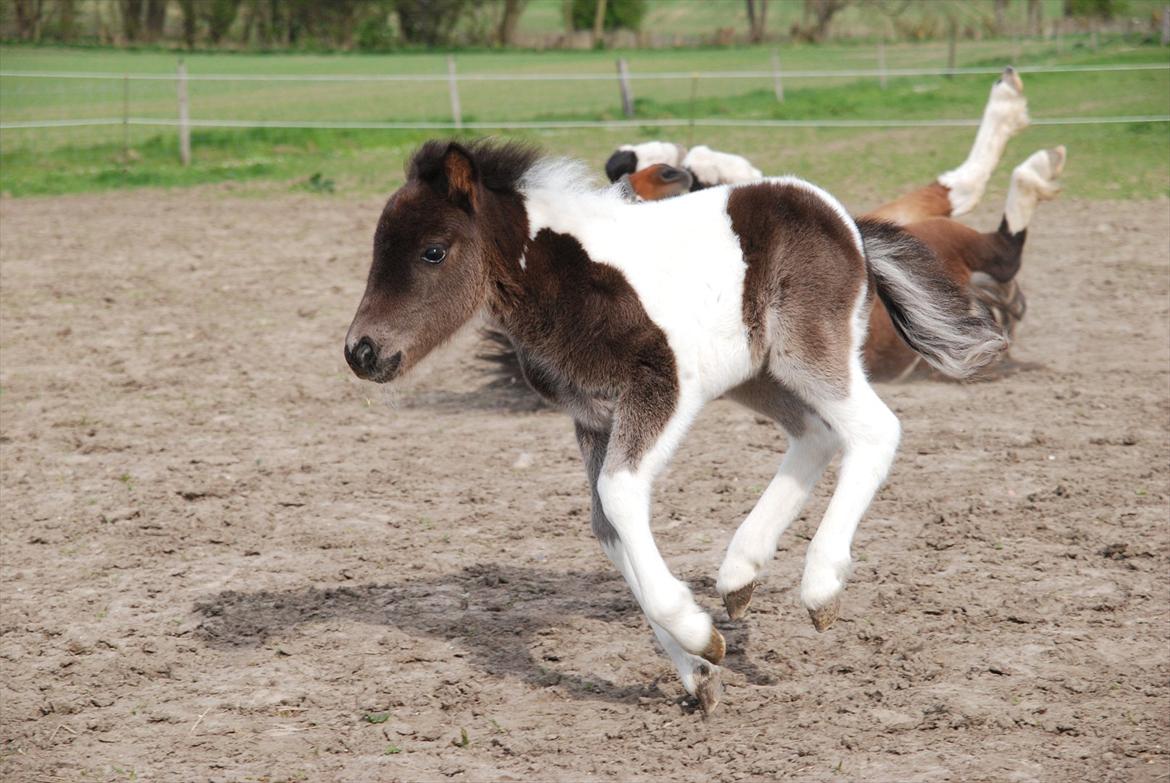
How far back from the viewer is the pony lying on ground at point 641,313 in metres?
3.54

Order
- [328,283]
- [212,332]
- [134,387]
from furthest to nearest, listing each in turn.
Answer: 1. [328,283]
2. [212,332]
3. [134,387]

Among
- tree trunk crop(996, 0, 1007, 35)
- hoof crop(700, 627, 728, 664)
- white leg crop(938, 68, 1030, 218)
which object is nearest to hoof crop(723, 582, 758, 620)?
hoof crop(700, 627, 728, 664)

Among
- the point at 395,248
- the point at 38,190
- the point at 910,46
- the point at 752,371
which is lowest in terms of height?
the point at 910,46

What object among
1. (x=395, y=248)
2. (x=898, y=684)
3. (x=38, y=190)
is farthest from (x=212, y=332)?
(x=38, y=190)

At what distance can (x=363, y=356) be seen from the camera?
358cm

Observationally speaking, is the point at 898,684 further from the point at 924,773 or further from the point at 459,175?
the point at 459,175

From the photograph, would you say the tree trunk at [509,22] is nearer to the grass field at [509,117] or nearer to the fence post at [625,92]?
the grass field at [509,117]

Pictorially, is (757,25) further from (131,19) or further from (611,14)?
(131,19)

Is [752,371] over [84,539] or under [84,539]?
over

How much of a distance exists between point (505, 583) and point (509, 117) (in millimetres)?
19012

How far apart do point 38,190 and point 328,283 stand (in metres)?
7.06

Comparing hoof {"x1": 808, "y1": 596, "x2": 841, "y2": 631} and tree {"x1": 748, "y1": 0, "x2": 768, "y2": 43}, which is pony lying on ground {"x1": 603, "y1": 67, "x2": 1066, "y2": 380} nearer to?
hoof {"x1": 808, "y1": 596, "x2": 841, "y2": 631}

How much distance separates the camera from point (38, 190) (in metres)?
15.0

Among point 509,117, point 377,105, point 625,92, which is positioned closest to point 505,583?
point 509,117
